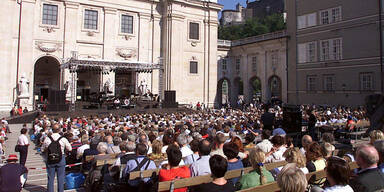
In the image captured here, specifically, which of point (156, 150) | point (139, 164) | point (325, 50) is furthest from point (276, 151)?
point (325, 50)

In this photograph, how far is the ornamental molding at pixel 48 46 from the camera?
1088 inches

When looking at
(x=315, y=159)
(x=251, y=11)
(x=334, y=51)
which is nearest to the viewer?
(x=315, y=159)

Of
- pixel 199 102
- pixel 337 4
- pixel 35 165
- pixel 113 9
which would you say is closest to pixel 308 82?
pixel 337 4

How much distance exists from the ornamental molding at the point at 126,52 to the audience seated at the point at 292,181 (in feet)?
101

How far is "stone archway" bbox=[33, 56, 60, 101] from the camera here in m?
30.6

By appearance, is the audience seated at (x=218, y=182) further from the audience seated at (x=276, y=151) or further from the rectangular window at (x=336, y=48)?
the rectangular window at (x=336, y=48)

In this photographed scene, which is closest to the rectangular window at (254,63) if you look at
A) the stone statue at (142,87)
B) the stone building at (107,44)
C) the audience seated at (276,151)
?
the stone building at (107,44)

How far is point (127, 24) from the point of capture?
32469 millimetres

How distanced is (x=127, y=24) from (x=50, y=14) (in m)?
7.96

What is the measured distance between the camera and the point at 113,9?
31219 millimetres

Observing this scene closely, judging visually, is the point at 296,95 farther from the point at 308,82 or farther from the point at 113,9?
the point at 113,9

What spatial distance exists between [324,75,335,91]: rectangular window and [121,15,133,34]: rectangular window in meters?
22.8

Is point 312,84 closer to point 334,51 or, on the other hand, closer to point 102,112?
point 334,51

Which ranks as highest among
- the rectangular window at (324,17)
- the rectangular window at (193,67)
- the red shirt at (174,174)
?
the rectangular window at (324,17)
